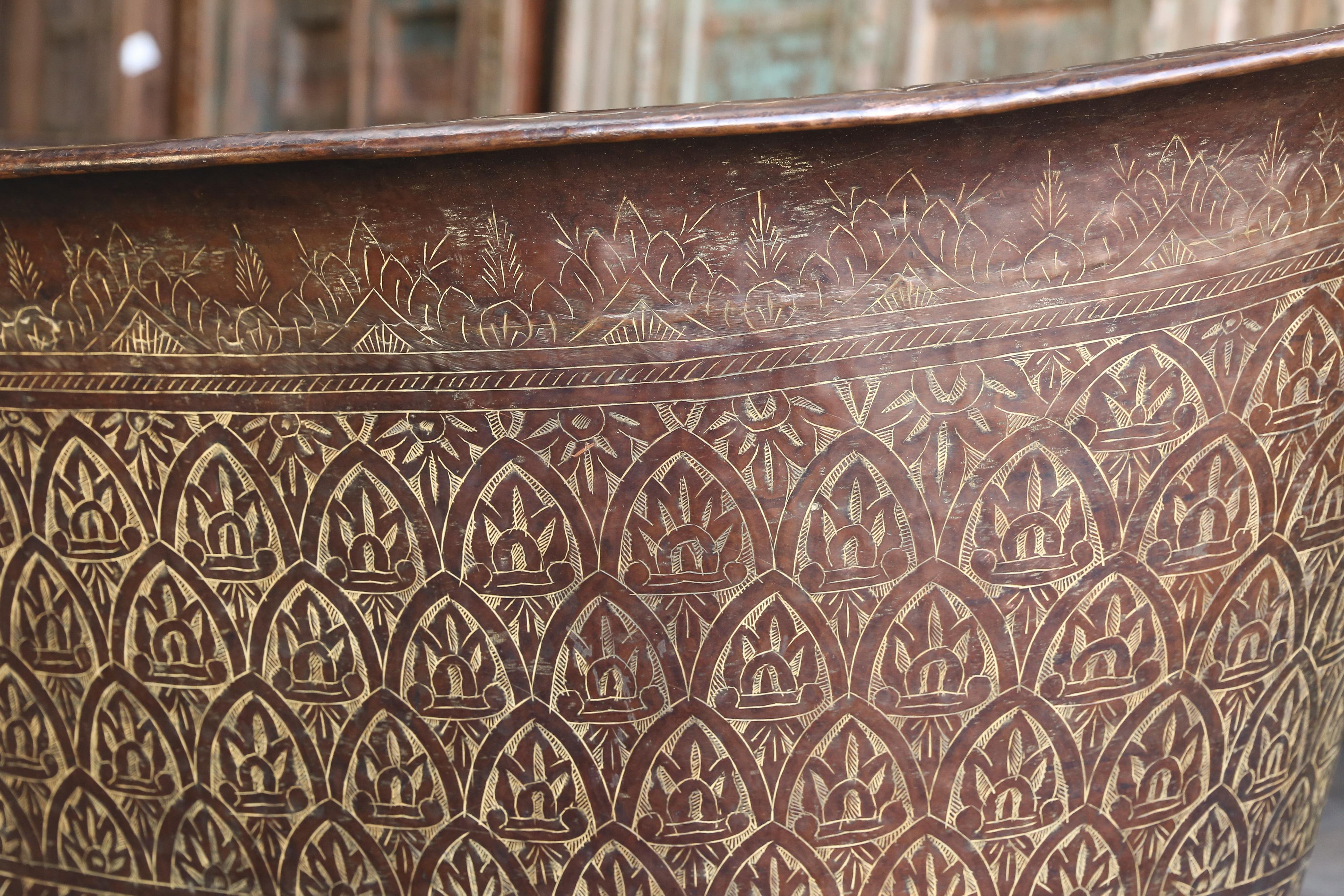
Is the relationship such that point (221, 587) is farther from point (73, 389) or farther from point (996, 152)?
point (996, 152)

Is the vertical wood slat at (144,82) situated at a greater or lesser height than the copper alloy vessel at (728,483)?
greater

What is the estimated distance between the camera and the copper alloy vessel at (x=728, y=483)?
0.76m

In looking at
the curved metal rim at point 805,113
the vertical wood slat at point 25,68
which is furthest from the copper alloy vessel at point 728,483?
the vertical wood slat at point 25,68

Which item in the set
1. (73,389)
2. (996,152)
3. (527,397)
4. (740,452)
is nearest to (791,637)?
(740,452)

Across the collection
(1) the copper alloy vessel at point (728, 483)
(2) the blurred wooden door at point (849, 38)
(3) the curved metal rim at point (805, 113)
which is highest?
(2) the blurred wooden door at point (849, 38)

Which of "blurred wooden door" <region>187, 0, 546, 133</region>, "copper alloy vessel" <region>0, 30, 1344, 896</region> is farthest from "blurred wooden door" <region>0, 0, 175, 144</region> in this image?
"copper alloy vessel" <region>0, 30, 1344, 896</region>

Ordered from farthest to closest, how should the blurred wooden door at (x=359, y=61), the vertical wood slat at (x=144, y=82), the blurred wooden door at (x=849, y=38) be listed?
the vertical wood slat at (x=144, y=82)
the blurred wooden door at (x=359, y=61)
the blurred wooden door at (x=849, y=38)

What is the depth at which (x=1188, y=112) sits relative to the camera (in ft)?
2.41

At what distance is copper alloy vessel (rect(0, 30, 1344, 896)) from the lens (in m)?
0.76

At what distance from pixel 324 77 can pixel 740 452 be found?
2827 millimetres

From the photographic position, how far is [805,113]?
27.0 inches

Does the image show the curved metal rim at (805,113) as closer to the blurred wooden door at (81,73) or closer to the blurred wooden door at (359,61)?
the blurred wooden door at (359,61)

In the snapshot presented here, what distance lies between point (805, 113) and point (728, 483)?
0.81 ft

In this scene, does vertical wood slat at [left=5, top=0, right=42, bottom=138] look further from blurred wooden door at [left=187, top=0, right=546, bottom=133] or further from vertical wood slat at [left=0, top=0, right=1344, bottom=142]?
blurred wooden door at [left=187, top=0, right=546, bottom=133]
